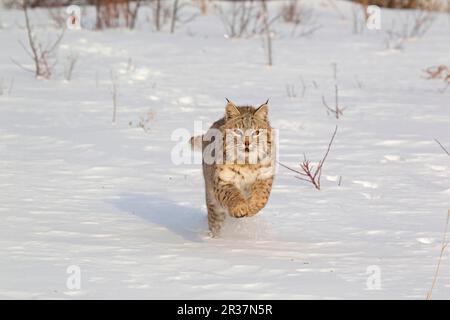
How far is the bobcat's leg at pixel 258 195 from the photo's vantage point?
20.2ft

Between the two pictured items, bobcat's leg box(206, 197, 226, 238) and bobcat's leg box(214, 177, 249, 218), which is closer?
bobcat's leg box(214, 177, 249, 218)

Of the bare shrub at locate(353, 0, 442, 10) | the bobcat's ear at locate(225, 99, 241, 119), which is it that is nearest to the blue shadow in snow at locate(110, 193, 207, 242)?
the bobcat's ear at locate(225, 99, 241, 119)

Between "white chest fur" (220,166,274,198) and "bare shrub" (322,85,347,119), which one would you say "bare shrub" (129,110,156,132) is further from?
"white chest fur" (220,166,274,198)

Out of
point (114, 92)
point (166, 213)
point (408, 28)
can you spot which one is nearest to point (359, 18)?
point (408, 28)

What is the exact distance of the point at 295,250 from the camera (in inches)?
232

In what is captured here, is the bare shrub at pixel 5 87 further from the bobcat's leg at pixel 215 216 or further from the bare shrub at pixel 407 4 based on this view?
the bare shrub at pixel 407 4

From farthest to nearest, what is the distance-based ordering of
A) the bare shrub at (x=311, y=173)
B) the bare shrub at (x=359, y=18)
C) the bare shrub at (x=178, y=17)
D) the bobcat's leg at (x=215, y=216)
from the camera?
1. the bare shrub at (x=359, y=18)
2. the bare shrub at (x=178, y=17)
3. the bare shrub at (x=311, y=173)
4. the bobcat's leg at (x=215, y=216)

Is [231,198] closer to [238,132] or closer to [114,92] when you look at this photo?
[238,132]

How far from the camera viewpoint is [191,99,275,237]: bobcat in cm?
623

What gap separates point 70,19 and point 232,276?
10.7 meters

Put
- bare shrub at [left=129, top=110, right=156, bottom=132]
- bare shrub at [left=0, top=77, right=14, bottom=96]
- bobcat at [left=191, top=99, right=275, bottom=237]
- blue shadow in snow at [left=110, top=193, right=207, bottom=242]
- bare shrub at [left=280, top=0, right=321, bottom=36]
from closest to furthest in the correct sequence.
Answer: bobcat at [left=191, top=99, right=275, bottom=237] → blue shadow in snow at [left=110, top=193, right=207, bottom=242] → bare shrub at [left=129, top=110, right=156, bottom=132] → bare shrub at [left=0, top=77, right=14, bottom=96] → bare shrub at [left=280, top=0, right=321, bottom=36]

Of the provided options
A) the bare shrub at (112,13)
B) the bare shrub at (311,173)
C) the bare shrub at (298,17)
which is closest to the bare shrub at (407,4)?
the bare shrub at (298,17)

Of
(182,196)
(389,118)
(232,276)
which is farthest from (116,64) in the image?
(232,276)
